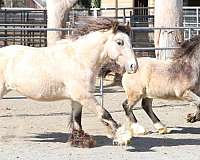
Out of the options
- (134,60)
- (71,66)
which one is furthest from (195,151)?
(71,66)

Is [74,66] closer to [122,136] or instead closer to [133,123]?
[122,136]

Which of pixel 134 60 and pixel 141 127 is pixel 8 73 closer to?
pixel 134 60

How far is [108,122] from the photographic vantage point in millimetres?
7395

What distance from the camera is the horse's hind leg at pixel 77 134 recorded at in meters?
7.60

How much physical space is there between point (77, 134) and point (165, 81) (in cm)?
180

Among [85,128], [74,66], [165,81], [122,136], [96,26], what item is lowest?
[85,128]

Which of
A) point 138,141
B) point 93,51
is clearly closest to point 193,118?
point 138,141

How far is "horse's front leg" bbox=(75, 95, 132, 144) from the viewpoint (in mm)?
7305

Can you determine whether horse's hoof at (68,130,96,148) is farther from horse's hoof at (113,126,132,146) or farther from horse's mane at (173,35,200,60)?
horse's mane at (173,35,200,60)

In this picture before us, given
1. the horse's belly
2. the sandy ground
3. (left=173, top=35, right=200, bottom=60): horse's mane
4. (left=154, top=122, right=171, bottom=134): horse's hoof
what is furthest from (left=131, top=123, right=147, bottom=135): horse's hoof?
(left=173, top=35, right=200, bottom=60): horse's mane

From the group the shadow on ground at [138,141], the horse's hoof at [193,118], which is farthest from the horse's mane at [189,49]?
the shadow on ground at [138,141]

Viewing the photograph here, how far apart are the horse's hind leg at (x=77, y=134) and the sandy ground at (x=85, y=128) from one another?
4.3 inches

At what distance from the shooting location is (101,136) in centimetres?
853

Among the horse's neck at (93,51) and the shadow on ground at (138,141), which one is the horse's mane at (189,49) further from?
the horse's neck at (93,51)
